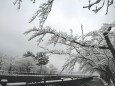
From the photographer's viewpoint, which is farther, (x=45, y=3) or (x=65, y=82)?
(x=65, y=82)

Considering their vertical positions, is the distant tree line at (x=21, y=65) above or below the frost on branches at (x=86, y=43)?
below

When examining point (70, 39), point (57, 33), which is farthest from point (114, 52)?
point (57, 33)

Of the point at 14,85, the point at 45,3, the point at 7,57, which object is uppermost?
the point at 45,3

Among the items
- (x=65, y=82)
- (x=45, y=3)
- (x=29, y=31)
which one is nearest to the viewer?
(x=45, y=3)

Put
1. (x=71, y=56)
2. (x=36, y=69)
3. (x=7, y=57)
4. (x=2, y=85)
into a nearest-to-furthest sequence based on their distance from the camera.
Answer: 1. (x=2, y=85)
2. (x=71, y=56)
3. (x=36, y=69)
4. (x=7, y=57)

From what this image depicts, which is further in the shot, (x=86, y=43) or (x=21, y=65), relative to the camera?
(x=21, y=65)

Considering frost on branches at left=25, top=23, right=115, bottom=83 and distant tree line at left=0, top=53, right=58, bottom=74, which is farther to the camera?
distant tree line at left=0, top=53, right=58, bottom=74

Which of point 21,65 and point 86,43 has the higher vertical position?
point 86,43

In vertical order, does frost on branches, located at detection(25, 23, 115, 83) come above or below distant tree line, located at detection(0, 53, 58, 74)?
above

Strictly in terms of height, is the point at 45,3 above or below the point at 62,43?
above

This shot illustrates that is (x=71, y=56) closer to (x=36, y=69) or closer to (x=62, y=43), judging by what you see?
(x=62, y=43)

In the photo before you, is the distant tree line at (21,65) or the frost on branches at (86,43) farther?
the distant tree line at (21,65)

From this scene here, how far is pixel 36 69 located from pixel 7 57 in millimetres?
21407

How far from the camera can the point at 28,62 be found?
8194 cm
